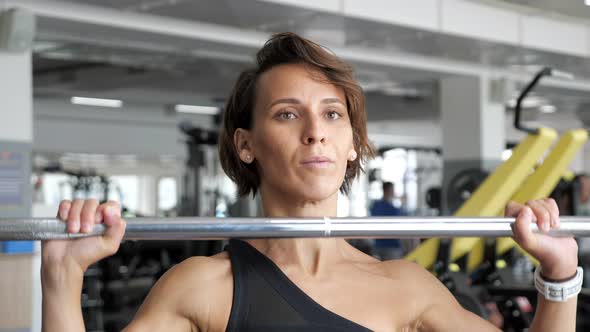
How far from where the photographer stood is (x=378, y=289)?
4.15ft

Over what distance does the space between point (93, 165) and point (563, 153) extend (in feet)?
34.6

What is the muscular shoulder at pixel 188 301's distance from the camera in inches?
45.3

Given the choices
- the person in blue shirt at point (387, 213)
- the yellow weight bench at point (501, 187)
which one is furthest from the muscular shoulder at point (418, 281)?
the person in blue shirt at point (387, 213)

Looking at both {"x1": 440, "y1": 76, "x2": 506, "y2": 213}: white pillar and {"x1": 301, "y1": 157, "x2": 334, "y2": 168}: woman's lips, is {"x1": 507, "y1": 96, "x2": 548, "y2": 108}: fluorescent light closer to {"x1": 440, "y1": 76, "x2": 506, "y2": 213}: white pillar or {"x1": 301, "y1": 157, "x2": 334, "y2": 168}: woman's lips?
{"x1": 440, "y1": 76, "x2": 506, "y2": 213}: white pillar

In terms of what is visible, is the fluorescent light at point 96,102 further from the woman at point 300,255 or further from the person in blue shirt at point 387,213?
the woman at point 300,255

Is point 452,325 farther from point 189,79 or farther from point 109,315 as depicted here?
point 189,79

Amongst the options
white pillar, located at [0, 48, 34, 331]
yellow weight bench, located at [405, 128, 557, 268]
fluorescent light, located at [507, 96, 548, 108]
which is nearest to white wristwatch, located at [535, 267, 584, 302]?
yellow weight bench, located at [405, 128, 557, 268]

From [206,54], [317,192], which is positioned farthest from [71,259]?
[206,54]

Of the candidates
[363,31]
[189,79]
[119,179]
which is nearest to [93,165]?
[119,179]

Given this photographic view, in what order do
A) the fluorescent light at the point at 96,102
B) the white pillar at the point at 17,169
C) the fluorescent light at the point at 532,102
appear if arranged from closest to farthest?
the white pillar at the point at 17,169 → the fluorescent light at the point at 532,102 → the fluorescent light at the point at 96,102

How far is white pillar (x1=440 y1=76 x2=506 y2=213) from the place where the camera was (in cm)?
745

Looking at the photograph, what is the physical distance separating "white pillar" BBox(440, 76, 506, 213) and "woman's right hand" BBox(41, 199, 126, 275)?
662 centimetres

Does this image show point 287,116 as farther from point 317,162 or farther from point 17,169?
point 17,169

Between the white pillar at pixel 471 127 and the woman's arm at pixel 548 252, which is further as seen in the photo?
the white pillar at pixel 471 127
